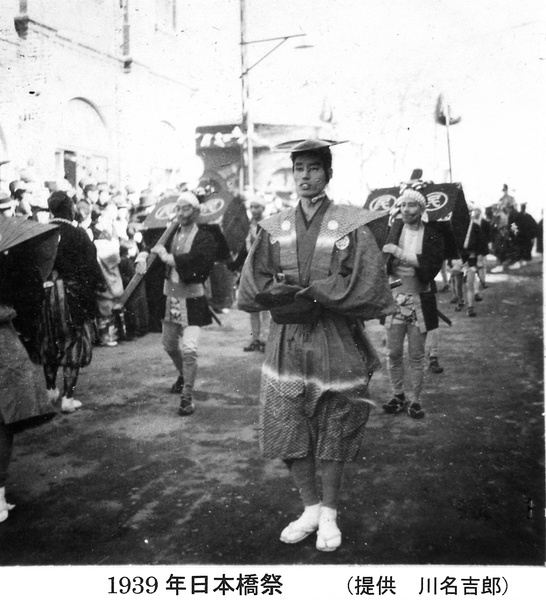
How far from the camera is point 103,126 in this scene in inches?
262

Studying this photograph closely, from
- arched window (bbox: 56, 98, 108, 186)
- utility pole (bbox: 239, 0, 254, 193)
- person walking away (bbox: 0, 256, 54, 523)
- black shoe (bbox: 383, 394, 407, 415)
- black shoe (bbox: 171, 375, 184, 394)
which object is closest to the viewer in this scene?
person walking away (bbox: 0, 256, 54, 523)

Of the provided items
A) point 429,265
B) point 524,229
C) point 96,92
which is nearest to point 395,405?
point 429,265

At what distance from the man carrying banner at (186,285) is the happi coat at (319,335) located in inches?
81.2

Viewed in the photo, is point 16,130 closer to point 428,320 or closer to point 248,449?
point 248,449

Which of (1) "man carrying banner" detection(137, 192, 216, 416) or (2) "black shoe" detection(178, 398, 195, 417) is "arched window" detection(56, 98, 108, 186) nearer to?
(1) "man carrying banner" detection(137, 192, 216, 416)

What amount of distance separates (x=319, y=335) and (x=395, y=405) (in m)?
2.13

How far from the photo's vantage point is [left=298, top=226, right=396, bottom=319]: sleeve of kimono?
2449 millimetres

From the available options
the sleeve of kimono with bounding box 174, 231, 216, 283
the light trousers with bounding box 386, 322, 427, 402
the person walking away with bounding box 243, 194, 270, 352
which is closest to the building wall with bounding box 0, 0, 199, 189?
the person walking away with bounding box 243, 194, 270, 352

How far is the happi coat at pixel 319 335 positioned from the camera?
2516 mm

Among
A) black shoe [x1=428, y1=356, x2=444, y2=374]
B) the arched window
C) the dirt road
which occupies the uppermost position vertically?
the arched window

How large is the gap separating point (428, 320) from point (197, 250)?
189cm

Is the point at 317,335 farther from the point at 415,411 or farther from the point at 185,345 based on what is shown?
the point at 185,345

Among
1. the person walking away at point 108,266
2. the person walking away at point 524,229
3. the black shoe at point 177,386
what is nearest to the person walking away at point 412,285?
the black shoe at point 177,386

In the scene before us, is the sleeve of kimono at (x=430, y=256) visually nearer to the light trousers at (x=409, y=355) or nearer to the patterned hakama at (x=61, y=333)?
the light trousers at (x=409, y=355)
